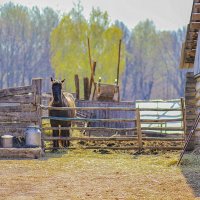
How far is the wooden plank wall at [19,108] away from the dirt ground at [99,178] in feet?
4.90

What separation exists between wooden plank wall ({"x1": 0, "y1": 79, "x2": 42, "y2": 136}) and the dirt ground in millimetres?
1494

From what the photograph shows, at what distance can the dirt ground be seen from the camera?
797 cm

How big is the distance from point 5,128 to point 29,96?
1.23 meters

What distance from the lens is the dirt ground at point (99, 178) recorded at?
314 inches

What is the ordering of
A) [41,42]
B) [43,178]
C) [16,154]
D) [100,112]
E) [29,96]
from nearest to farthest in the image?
1. [43,178]
2. [16,154]
3. [29,96]
4. [100,112]
5. [41,42]

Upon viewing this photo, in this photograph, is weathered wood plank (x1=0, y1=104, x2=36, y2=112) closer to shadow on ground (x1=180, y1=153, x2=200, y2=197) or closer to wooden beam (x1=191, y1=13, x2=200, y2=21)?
shadow on ground (x1=180, y1=153, x2=200, y2=197)

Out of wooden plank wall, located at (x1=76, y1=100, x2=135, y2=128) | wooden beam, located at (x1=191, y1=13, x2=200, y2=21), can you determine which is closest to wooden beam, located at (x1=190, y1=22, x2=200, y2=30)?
wooden beam, located at (x1=191, y1=13, x2=200, y2=21)

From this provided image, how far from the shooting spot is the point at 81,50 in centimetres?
5088

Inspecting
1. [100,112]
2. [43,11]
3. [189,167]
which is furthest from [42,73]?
[189,167]

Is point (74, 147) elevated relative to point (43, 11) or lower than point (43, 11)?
lower

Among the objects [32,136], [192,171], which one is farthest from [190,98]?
[32,136]

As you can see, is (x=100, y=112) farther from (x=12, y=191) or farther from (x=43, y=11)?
(x=43, y=11)

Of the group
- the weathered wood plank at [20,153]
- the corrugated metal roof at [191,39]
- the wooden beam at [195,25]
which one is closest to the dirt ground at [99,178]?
the weathered wood plank at [20,153]

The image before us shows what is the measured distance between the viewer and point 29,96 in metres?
14.0
